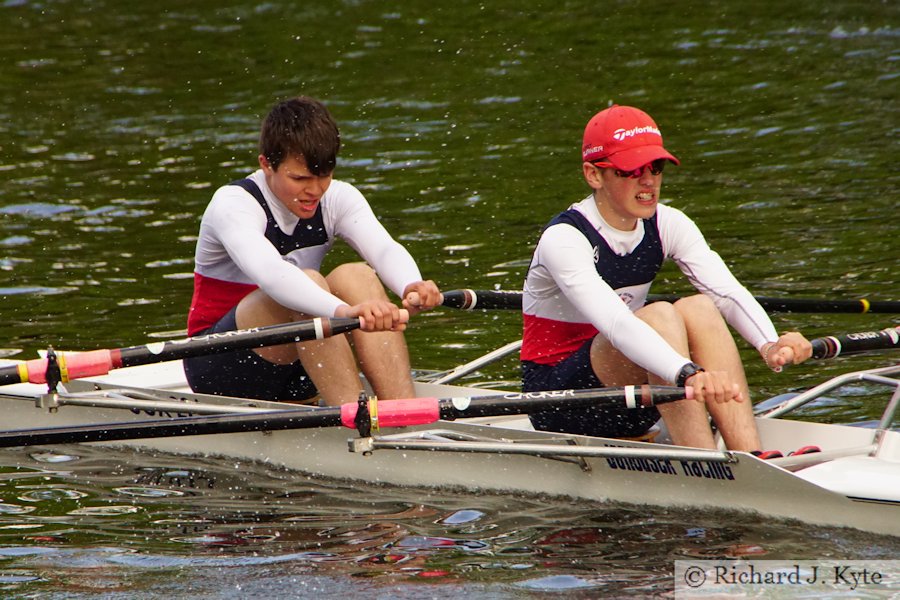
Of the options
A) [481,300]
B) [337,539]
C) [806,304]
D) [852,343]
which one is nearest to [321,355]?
[337,539]

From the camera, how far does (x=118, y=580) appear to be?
583 centimetres

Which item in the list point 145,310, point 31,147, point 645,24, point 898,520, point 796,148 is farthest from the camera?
point 645,24

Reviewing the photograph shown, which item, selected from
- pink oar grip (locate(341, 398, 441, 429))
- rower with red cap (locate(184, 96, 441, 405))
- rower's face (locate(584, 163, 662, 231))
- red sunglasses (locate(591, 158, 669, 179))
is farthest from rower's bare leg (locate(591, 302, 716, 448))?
rower with red cap (locate(184, 96, 441, 405))

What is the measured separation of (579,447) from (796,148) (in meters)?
9.06

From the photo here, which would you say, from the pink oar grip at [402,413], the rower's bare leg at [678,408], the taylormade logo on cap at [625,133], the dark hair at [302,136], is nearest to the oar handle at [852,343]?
the rower's bare leg at [678,408]

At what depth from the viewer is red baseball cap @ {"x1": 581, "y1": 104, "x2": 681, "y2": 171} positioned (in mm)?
6270

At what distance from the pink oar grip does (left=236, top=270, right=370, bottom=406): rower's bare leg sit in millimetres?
712

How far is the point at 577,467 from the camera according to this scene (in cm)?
643

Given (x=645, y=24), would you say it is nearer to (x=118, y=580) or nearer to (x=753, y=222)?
(x=753, y=222)

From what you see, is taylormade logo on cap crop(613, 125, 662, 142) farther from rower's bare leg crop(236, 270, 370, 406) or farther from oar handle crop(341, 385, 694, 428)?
rower's bare leg crop(236, 270, 370, 406)

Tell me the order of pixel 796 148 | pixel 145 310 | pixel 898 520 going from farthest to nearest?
pixel 796 148
pixel 145 310
pixel 898 520

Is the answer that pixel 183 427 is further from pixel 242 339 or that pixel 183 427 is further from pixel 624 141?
pixel 624 141

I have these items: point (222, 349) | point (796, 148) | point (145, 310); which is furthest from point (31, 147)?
point (222, 349)

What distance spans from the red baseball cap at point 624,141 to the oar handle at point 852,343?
45.2 inches
